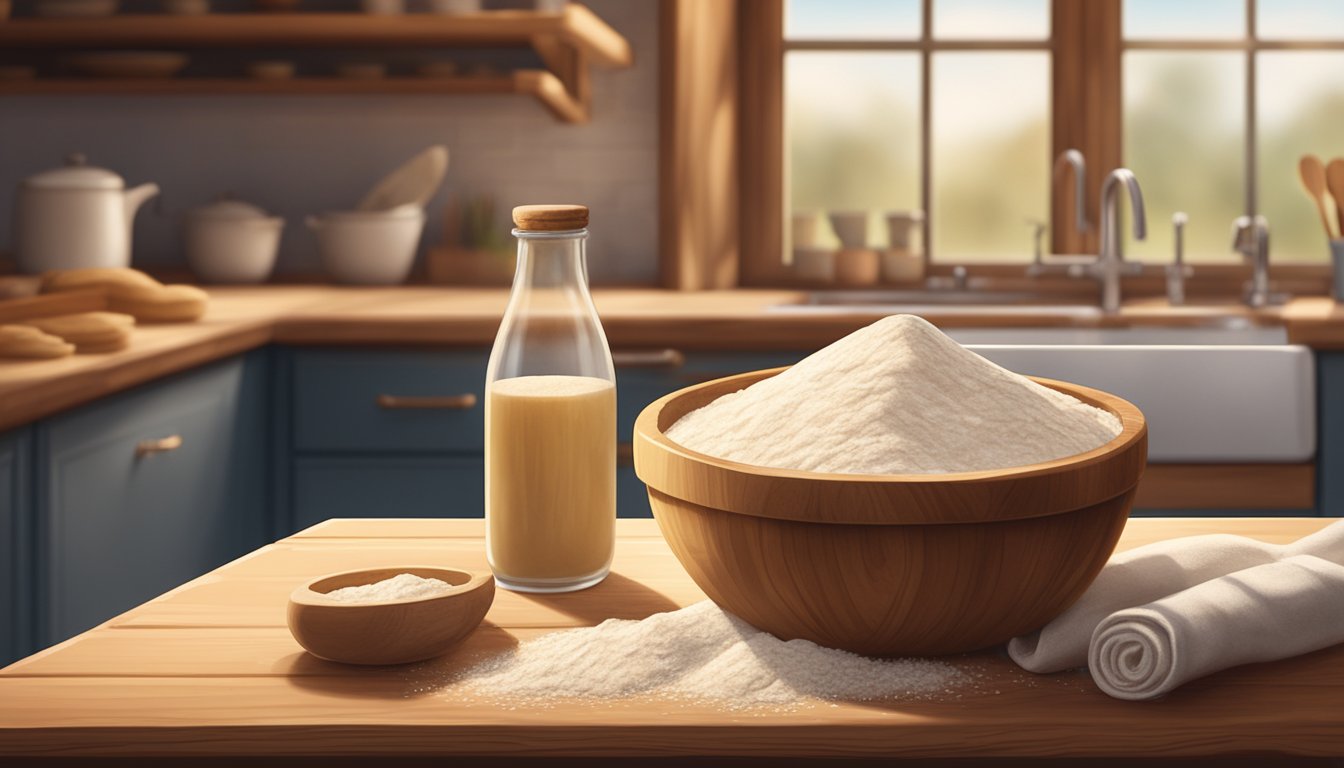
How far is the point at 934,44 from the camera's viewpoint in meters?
3.55

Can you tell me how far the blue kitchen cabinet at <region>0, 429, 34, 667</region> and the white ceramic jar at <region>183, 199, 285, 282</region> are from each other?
1.50 m

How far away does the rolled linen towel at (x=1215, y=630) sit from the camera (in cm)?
83

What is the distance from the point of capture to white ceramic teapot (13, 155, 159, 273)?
3.07m

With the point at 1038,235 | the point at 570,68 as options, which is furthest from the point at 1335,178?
the point at 570,68

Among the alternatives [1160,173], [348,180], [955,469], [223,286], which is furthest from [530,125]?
[955,469]

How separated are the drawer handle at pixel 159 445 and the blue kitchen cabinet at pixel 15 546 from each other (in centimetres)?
29

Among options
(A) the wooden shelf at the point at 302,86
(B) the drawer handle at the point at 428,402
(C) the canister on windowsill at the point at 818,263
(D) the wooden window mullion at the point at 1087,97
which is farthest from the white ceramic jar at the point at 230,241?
(D) the wooden window mullion at the point at 1087,97

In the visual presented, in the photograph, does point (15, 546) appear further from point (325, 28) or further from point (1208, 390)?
point (1208, 390)

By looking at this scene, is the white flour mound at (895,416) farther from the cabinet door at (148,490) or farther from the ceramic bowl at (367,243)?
the ceramic bowl at (367,243)

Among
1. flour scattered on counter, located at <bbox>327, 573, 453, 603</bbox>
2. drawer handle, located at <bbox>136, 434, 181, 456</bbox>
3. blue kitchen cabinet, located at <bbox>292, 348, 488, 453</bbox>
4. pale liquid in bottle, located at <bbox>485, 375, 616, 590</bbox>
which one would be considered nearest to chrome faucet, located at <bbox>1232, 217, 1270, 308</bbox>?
blue kitchen cabinet, located at <bbox>292, 348, 488, 453</bbox>

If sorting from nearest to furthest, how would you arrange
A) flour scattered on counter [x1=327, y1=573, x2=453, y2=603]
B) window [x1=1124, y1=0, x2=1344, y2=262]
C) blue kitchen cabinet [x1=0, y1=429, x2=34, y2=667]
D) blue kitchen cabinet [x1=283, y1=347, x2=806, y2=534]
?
1. flour scattered on counter [x1=327, y1=573, x2=453, y2=603]
2. blue kitchen cabinet [x1=0, y1=429, x2=34, y2=667]
3. blue kitchen cabinet [x1=283, y1=347, x2=806, y2=534]
4. window [x1=1124, y1=0, x2=1344, y2=262]

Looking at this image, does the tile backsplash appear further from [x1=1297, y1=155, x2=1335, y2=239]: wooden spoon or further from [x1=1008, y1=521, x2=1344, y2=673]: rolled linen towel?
[x1=1008, y1=521, x2=1344, y2=673]: rolled linen towel

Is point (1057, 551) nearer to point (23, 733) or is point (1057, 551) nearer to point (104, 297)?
point (23, 733)

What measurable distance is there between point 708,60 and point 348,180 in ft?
3.02
